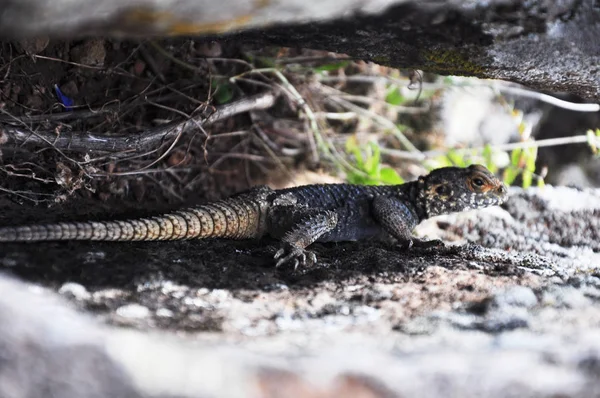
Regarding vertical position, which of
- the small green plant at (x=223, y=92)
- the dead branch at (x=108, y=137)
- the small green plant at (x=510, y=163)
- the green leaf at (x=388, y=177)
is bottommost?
the green leaf at (x=388, y=177)

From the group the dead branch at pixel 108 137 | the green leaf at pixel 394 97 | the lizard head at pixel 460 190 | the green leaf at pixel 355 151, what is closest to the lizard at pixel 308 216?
the lizard head at pixel 460 190

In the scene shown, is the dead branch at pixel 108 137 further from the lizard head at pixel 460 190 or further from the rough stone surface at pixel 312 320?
the lizard head at pixel 460 190

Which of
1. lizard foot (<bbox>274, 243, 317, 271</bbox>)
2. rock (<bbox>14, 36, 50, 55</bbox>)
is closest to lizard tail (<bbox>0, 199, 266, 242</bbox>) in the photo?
lizard foot (<bbox>274, 243, 317, 271</bbox>)

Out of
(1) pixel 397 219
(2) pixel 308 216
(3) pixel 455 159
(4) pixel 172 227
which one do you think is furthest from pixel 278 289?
(3) pixel 455 159

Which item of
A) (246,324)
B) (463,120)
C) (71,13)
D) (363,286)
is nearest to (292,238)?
(363,286)

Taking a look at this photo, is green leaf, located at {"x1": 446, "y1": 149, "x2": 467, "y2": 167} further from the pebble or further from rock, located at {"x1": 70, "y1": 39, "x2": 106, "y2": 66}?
the pebble
